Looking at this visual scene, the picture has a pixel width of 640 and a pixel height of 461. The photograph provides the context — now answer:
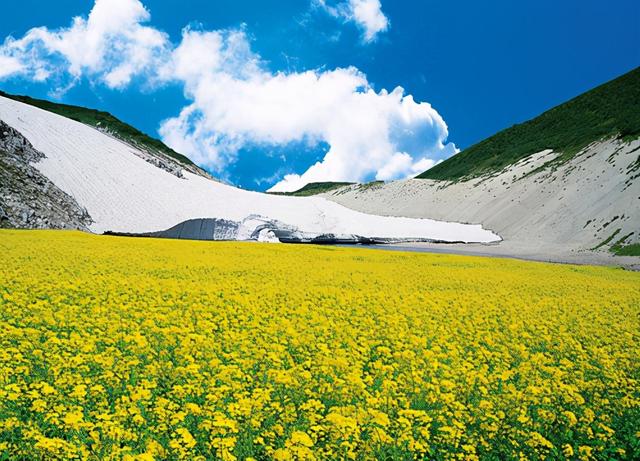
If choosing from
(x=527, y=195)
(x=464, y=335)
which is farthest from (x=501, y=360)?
(x=527, y=195)

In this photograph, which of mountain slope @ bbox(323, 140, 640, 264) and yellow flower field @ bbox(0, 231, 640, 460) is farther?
mountain slope @ bbox(323, 140, 640, 264)

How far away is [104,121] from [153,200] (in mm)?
106624

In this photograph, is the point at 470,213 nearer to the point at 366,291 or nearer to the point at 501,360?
the point at 366,291

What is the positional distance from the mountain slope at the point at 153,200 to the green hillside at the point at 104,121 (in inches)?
2841

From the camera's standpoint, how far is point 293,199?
7956 cm

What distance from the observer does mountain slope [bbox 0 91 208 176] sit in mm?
147425

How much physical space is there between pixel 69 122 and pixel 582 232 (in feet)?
256

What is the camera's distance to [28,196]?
49.1 metres

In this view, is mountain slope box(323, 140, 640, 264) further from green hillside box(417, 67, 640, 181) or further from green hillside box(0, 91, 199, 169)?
green hillside box(0, 91, 199, 169)

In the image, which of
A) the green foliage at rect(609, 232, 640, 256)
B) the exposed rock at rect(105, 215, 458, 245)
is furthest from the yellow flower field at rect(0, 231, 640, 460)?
the exposed rock at rect(105, 215, 458, 245)

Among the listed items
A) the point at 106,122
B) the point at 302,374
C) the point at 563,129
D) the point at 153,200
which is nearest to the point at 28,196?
the point at 153,200

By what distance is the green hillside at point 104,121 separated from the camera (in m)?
148

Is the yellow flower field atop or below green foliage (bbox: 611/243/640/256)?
below

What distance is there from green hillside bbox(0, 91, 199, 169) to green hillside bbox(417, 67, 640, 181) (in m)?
88.7
